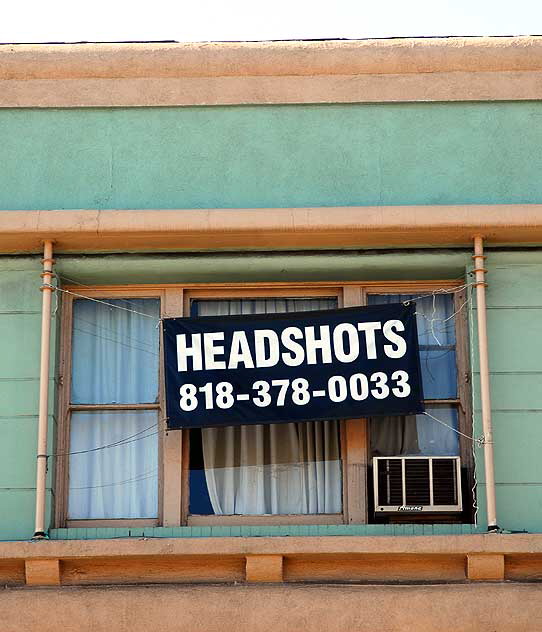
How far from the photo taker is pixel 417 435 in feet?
42.5

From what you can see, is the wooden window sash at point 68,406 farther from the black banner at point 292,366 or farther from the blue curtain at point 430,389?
the blue curtain at point 430,389

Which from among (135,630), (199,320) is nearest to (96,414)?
(199,320)

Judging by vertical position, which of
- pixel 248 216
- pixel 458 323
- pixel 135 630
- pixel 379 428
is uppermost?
pixel 248 216

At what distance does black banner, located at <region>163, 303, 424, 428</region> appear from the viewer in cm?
1269

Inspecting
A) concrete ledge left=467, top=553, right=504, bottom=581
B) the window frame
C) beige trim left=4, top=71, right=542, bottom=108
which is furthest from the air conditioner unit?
beige trim left=4, top=71, right=542, bottom=108

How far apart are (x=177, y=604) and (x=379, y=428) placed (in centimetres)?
227

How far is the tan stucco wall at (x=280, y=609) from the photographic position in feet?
39.2

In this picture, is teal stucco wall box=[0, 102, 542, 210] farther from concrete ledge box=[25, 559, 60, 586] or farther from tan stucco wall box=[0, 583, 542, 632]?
tan stucco wall box=[0, 583, 542, 632]

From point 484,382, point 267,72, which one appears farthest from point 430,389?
point 267,72

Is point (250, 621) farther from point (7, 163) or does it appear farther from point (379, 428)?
point (7, 163)

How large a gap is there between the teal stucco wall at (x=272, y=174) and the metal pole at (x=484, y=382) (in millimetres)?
192

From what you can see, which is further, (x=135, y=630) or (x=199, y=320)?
(x=199, y=320)

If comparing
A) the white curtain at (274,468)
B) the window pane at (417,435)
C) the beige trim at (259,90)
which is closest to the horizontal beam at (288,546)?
the white curtain at (274,468)

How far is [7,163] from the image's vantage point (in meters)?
13.5
